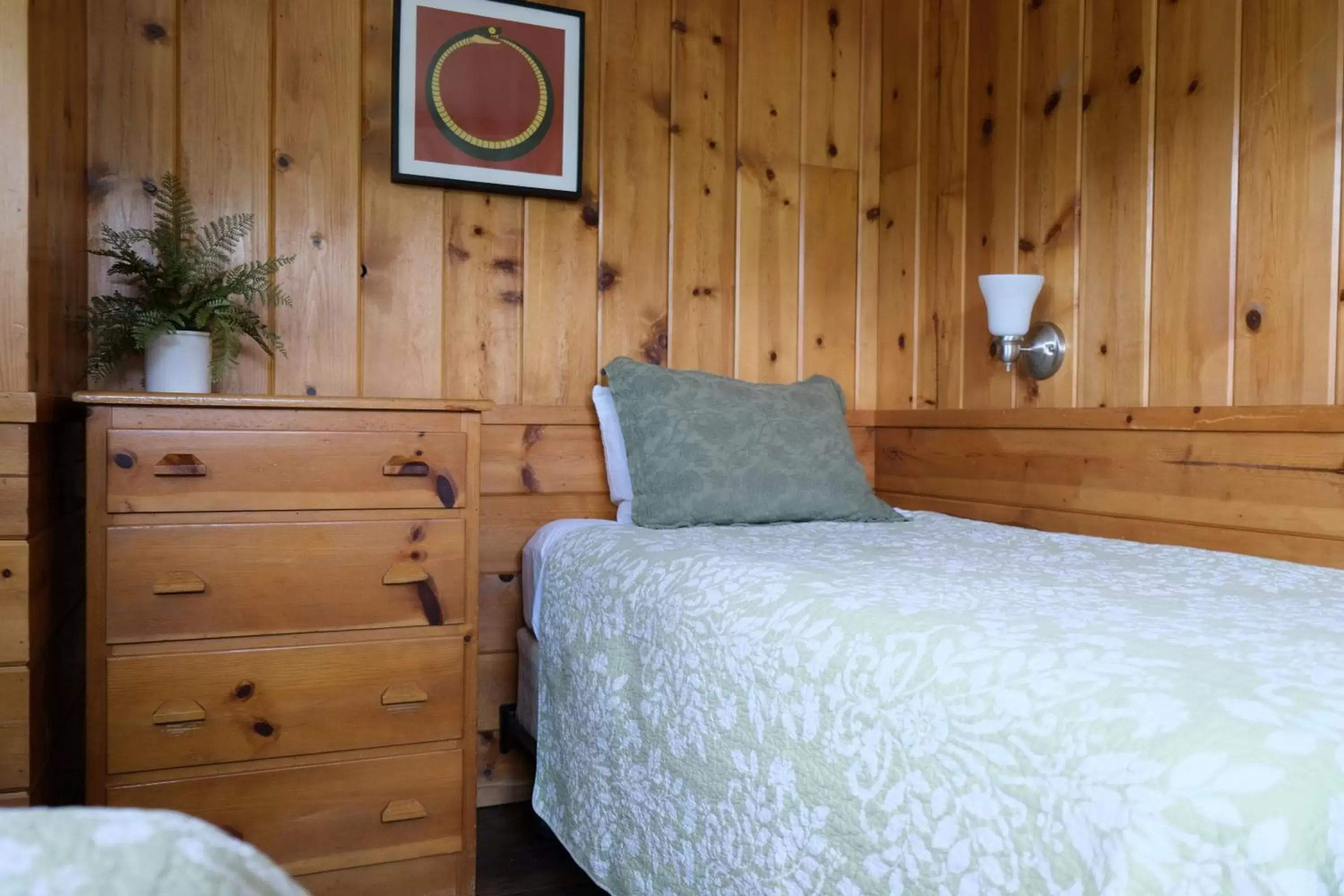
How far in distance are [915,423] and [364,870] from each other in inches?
61.3

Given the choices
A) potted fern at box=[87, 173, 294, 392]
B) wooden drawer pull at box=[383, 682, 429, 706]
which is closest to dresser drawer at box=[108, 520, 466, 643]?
wooden drawer pull at box=[383, 682, 429, 706]

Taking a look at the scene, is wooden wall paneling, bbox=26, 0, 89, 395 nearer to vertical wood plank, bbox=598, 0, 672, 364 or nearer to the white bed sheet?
the white bed sheet

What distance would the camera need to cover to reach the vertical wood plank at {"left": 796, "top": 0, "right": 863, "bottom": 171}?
2412 millimetres

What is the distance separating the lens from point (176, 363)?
1655mm

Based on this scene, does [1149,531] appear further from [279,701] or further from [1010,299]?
[279,701]

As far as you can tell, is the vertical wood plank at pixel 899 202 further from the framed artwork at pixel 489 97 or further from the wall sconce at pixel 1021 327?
the framed artwork at pixel 489 97

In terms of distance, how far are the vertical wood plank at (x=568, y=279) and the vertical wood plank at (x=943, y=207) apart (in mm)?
826

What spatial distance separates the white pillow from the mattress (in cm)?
32

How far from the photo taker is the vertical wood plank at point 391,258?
2.01 metres

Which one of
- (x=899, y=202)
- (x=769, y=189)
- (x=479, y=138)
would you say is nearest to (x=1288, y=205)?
(x=899, y=202)

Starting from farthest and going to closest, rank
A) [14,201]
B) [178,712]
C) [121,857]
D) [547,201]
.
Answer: [547,201], [178,712], [14,201], [121,857]

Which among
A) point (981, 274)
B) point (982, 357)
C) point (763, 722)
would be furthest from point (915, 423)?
point (763, 722)

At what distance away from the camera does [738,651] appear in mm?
1157

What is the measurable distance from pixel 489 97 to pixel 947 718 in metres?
1.74
